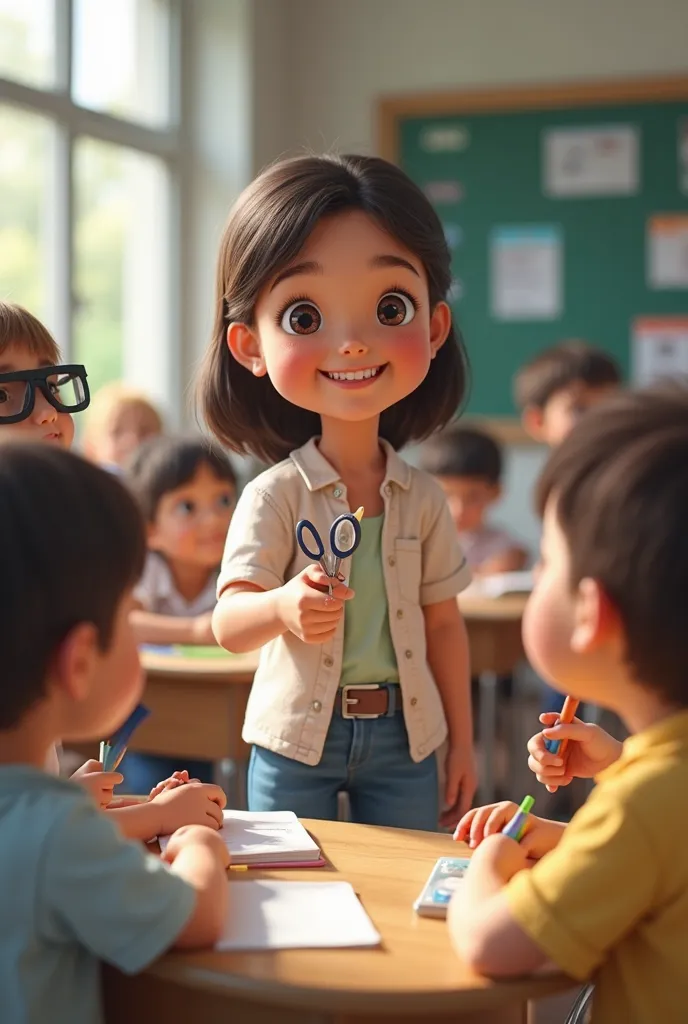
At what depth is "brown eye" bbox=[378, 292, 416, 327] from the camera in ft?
5.78

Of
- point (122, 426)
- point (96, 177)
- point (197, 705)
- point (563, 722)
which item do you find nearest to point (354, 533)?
point (563, 722)

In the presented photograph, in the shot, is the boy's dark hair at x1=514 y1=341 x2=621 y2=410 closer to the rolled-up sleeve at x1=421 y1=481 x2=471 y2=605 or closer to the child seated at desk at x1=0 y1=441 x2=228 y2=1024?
the rolled-up sleeve at x1=421 y1=481 x2=471 y2=605

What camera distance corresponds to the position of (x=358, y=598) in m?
1.82

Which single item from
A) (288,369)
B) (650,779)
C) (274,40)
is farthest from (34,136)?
(650,779)

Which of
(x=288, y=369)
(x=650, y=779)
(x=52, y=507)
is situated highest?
(x=288, y=369)

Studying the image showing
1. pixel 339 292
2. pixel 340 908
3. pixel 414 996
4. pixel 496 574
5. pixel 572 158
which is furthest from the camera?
pixel 572 158

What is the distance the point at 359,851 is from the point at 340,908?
0.67 ft

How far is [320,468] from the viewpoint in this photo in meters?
1.83

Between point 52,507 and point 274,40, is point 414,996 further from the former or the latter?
point 274,40

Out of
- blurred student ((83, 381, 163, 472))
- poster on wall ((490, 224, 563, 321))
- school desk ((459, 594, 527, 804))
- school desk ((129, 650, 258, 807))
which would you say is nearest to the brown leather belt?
school desk ((129, 650, 258, 807))

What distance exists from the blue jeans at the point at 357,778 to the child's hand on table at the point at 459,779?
72 mm

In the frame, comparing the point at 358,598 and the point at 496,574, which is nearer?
the point at 358,598

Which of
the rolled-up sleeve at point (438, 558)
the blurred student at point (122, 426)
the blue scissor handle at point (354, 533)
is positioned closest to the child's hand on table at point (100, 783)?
the blue scissor handle at point (354, 533)

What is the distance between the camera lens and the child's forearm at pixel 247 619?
5.44 ft
